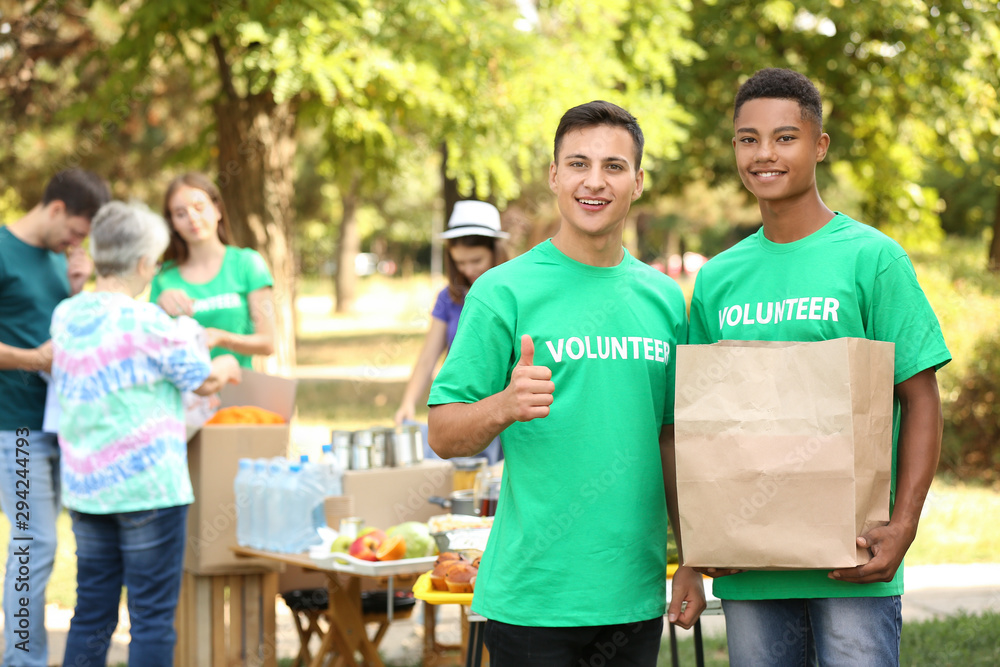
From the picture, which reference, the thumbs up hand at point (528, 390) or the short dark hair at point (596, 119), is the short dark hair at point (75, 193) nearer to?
the short dark hair at point (596, 119)

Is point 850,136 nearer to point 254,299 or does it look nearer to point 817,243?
point 254,299

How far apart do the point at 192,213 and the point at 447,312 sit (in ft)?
4.44

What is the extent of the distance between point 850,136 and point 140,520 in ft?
36.1

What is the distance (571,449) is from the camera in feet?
7.30

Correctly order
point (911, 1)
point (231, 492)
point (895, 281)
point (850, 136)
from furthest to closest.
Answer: point (850, 136) → point (911, 1) → point (231, 492) → point (895, 281)

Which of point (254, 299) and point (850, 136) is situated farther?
point (850, 136)

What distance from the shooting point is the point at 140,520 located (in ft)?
12.0

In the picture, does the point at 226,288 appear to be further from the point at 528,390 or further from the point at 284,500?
the point at 528,390

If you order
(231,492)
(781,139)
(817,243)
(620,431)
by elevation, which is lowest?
(231,492)

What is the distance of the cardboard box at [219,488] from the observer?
4469 millimetres

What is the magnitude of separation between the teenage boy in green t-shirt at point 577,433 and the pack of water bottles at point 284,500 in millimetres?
1970

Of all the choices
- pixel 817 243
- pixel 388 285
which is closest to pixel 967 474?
pixel 817 243

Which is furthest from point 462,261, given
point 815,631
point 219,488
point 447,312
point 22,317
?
point 815,631

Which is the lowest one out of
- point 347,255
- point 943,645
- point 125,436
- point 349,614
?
point 943,645
